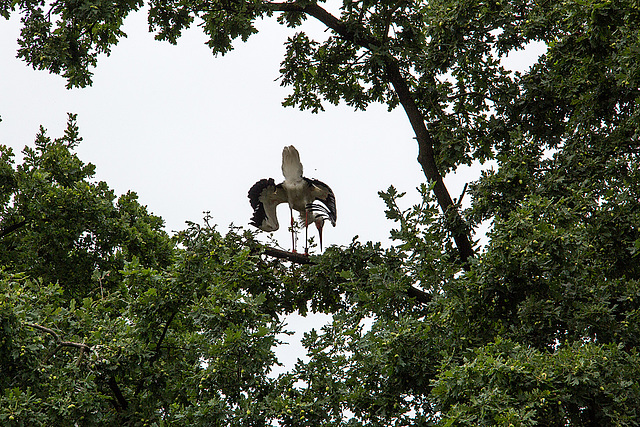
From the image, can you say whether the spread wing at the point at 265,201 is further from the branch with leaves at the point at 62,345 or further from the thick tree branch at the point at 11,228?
the branch with leaves at the point at 62,345

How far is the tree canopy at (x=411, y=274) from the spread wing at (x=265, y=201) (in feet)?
5.42

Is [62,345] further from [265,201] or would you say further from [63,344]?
[265,201]

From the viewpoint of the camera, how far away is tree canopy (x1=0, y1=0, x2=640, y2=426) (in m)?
6.59

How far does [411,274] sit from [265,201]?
463 cm

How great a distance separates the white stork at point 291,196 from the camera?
12352 mm

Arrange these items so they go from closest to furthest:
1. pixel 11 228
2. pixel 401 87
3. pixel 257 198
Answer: pixel 401 87, pixel 11 228, pixel 257 198

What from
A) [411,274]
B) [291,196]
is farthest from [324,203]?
[411,274]

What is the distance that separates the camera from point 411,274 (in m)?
→ 8.41

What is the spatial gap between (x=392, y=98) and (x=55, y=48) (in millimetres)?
5098

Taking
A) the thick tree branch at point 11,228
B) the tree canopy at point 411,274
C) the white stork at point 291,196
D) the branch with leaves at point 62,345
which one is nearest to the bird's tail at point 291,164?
the white stork at point 291,196

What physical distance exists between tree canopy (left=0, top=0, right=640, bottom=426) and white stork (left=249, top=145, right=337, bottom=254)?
162cm

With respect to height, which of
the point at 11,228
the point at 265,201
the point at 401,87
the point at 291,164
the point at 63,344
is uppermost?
the point at 291,164

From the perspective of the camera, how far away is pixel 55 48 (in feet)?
34.7

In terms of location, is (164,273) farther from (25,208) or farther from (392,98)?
(392,98)
